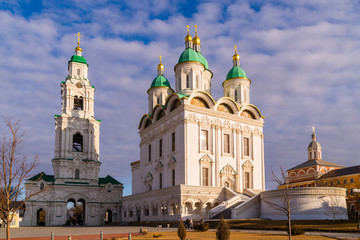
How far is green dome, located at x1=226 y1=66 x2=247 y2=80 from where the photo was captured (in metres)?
48.2

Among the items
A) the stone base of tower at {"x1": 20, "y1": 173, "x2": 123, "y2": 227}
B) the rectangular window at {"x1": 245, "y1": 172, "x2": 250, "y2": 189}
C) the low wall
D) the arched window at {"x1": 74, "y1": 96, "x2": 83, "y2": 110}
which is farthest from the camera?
the arched window at {"x1": 74, "y1": 96, "x2": 83, "y2": 110}

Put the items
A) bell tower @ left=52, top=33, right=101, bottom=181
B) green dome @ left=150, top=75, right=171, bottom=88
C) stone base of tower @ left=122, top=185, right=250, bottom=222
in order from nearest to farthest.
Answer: stone base of tower @ left=122, top=185, right=250, bottom=222
green dome @ left=150, top=75, right=171, bottom=88
bell tower @ left=52, top=33, right=101, bottom=181

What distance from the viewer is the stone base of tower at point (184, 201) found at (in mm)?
35250

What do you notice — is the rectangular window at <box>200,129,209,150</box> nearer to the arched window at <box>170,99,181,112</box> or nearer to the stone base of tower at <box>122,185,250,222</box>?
the arched window at <box>170,99,181,112</box>

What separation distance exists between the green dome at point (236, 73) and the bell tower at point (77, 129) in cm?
2360

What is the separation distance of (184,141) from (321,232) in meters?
19.5

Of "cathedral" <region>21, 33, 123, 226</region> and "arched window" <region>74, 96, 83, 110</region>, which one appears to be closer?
"cathedral" <region>21, 33, 123, 226</region>

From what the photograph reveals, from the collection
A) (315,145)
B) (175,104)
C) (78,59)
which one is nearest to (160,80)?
(175,104)

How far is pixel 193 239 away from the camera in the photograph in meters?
18.0

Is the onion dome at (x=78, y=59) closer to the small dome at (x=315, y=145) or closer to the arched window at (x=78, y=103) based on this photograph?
the arched window at (x=78, y=103)

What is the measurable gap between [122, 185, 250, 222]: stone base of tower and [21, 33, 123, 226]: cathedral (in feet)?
47.6

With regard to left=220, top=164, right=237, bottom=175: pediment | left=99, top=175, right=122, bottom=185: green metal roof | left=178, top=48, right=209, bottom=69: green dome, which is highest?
left=178, top=48, right=209, bottom=69: green dome

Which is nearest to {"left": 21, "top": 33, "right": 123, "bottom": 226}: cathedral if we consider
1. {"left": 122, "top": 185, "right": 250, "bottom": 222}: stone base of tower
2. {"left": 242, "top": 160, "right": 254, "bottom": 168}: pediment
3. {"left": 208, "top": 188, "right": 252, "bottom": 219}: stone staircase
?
{"left": 122, "top": 185, "right": 250, "bottom": 222}: stone base of tower

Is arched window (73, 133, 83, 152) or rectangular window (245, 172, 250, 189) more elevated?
arched window (73, 133, 83, 152)
